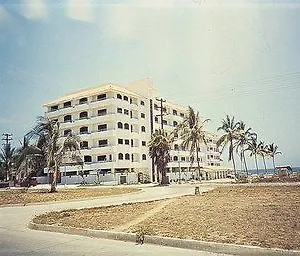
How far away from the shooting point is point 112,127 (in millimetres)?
52062

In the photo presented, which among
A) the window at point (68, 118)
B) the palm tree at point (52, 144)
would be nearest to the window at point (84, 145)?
the window at point (68, 118)

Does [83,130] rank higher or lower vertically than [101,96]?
lower

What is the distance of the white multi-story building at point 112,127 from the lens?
50.8m

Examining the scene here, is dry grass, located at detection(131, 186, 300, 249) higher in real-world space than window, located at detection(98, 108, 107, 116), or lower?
lower

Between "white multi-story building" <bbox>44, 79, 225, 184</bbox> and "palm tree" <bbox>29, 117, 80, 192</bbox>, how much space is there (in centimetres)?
1948

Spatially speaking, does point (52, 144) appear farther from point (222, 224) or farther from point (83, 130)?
point (83, 130)

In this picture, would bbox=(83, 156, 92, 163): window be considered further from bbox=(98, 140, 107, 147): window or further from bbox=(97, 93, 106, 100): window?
bbox=(97, 93, 106, 100): window

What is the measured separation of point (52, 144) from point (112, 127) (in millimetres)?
23025

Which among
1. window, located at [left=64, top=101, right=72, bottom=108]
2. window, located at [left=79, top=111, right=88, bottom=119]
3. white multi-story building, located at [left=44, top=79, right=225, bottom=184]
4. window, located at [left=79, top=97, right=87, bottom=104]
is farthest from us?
window, located at [left=64, top=101, right=72, bottom=108]

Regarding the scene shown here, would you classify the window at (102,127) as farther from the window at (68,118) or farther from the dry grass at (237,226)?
the dry grass at (237,226)

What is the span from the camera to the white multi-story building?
50812mm

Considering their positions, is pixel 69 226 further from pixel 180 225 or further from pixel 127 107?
pixel 127 107

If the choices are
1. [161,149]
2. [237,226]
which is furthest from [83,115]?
[237,226]

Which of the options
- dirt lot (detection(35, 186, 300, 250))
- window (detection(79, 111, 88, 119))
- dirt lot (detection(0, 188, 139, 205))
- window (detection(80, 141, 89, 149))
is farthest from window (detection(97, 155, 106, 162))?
dirt lot (detection(35, 186, 300, 250))
